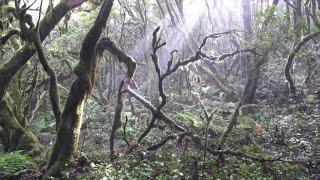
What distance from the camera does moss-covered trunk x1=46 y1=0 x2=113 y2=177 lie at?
24.4ft

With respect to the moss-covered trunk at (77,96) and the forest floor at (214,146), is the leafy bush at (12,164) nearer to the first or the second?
the forest floor at (214,146)

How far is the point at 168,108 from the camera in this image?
1283 cm

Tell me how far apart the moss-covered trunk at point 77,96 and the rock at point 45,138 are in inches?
154

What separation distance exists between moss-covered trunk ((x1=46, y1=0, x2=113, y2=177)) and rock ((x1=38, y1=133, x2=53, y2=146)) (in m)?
3.90

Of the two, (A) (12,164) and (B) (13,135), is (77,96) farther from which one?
(B) (13,135)

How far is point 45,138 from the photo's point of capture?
11.9 metres

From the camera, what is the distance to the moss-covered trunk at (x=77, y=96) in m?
7.45

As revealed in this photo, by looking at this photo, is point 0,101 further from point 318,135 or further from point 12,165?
point 318,135

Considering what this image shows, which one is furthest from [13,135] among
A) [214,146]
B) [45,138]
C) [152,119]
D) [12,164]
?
[214,146]

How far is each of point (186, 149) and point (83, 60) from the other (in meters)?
2.68

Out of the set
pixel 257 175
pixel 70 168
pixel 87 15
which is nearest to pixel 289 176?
pixel 257 175

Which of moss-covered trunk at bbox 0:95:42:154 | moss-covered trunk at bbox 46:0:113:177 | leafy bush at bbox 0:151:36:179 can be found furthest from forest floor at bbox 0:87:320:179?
moss-covered trunk at bbox 0:95:42:154

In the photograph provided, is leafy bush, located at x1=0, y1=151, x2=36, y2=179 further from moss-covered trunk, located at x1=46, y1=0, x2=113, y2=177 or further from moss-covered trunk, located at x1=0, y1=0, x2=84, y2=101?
moss-covered trunk, located at x1=0, y1=0, x2=84, y2=101

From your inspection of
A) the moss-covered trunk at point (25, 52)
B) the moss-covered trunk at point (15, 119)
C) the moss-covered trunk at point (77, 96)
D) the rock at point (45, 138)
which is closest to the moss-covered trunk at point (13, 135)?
the moss-covered trunk at point (15, 119)
